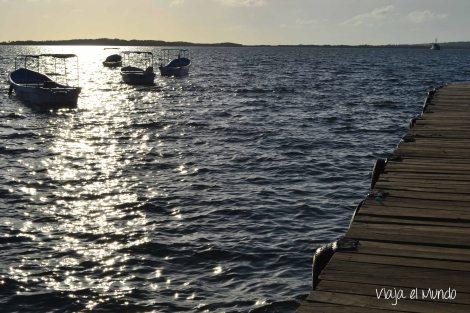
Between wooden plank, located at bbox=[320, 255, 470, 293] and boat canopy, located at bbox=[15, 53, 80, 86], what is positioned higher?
boat canopy, located at bbox=[15, 53, 80, 86]

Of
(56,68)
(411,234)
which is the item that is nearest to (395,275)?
(411,234)

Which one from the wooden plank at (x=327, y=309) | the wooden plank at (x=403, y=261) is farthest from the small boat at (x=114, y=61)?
the wooden plank at (x=327, y=309)

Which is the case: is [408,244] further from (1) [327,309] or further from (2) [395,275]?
(1) [327,309]

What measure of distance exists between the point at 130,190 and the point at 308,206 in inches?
235

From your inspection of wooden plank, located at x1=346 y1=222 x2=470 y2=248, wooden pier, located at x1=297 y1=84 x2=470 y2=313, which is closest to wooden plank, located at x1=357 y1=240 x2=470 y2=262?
wooden pier, located at x1=297 y1=84 x2=470 y2=313

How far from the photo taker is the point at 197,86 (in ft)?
235

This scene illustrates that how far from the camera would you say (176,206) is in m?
17.8

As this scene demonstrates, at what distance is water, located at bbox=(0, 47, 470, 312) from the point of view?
12.0 metres

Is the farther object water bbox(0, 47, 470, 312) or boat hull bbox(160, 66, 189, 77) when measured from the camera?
boat hull bbox(160, 66, 189, 77)

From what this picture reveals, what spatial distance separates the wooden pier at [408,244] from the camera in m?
5.90

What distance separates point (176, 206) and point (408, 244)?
1095cm

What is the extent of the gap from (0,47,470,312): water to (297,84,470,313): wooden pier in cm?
315

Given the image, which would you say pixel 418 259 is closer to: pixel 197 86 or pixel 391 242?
pixel 391 242

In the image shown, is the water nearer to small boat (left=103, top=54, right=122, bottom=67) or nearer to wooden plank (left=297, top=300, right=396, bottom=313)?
wooden plank (left=297, top=300, right=396, bottom=313)
